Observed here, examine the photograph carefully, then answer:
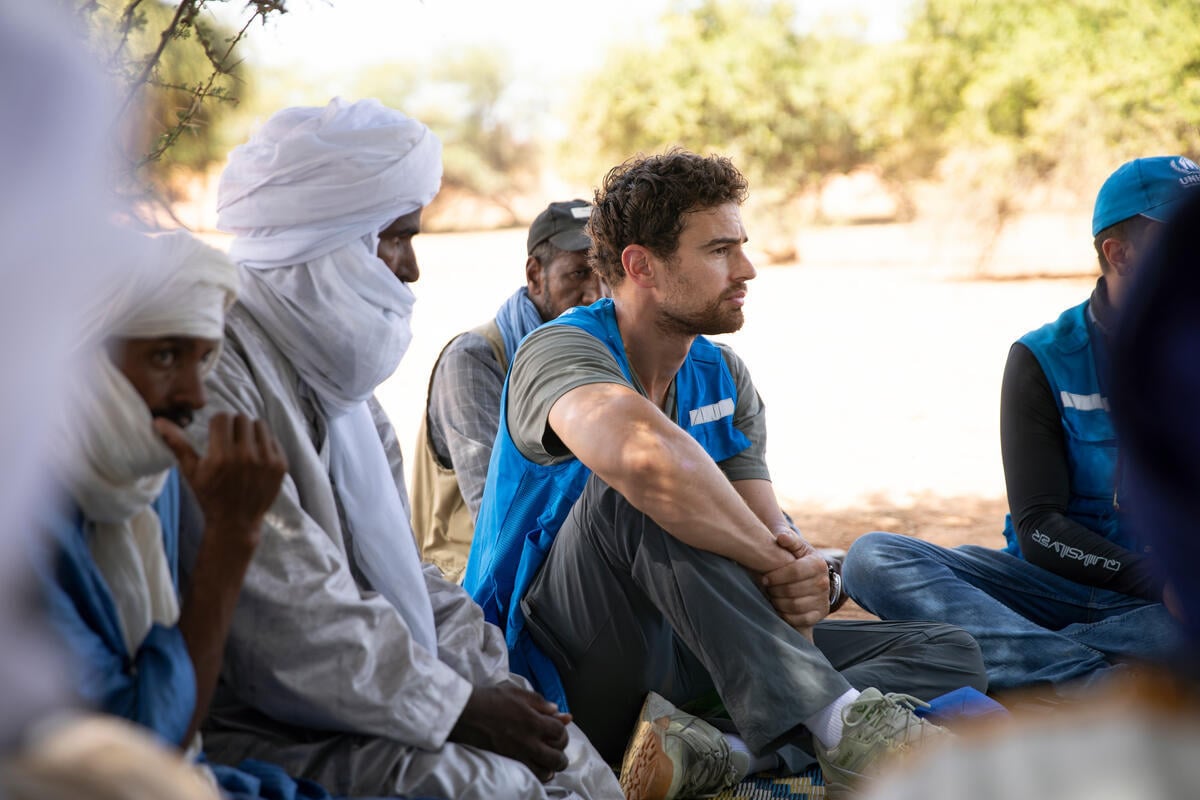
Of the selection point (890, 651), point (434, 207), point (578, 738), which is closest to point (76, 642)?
point (578, 738)

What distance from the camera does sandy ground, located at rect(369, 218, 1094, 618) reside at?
28.8 ft

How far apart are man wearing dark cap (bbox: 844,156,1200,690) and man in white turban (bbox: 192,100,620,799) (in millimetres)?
1596

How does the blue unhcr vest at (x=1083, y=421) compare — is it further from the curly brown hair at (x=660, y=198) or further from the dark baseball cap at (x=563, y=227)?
the dark baseball cap at (x=563, y=227)

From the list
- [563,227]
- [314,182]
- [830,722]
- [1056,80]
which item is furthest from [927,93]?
[314,182]

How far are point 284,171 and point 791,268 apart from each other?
1781 centimetres

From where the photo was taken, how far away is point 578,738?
114 inches

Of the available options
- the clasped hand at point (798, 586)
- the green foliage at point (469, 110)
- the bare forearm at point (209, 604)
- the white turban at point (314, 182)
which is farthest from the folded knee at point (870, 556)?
the green foliage at point (469, 110)

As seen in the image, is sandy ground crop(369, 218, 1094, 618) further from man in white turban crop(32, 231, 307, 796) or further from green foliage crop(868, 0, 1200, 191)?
man in white turban crop(32, 231, 307, 796)

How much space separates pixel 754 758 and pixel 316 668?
150 centimetres

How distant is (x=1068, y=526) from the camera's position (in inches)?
151

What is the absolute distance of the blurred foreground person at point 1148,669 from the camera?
3.36ft

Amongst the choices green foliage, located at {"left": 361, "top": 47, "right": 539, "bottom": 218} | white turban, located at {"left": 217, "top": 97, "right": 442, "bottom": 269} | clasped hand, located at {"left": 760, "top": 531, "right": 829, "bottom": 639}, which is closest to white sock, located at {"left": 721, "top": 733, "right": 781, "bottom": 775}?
clasped hand, located at {"left": 760, "top": 531, "right": 829, "bottom": 639}

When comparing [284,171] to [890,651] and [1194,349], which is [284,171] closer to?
[1194,349]

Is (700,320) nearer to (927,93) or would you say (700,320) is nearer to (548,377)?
(548,377)
